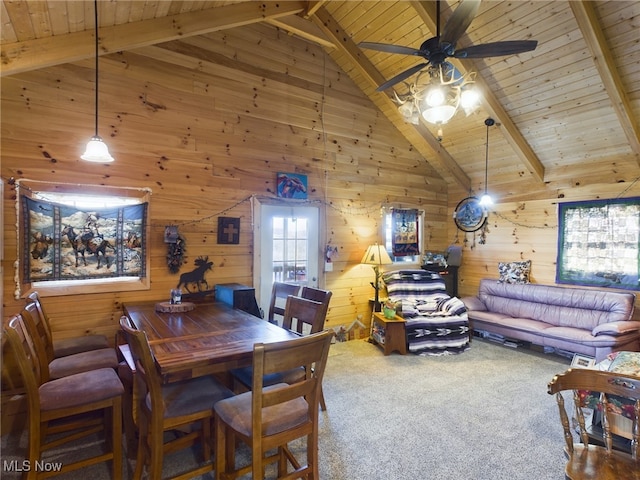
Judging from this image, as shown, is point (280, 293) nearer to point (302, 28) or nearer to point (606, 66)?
point (302, 28)

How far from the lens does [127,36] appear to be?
304 centimetres

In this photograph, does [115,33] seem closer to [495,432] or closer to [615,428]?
[495,432]

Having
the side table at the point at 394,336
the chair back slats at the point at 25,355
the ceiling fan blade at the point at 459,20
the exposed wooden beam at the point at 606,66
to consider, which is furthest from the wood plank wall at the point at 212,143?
the exposed wooden beam at the point at 606,66

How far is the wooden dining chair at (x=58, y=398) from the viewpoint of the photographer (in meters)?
1.90

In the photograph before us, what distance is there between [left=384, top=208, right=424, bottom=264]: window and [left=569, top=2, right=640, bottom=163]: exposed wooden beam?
280cm

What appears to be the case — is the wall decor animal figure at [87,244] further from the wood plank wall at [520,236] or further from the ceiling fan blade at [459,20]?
the wood plank wall at [520,236]

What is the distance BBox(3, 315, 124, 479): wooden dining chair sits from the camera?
1903mm

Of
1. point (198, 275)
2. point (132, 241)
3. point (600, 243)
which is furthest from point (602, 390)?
point (600, 243)

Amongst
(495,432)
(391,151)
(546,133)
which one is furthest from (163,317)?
(546,133)

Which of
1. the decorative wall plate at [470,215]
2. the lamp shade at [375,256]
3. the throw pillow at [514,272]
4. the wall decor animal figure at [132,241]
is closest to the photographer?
the wall decor animal figure at [132,241]

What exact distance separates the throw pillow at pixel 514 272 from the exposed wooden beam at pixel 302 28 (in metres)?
4.11

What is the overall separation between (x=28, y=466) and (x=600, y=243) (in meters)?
6.03

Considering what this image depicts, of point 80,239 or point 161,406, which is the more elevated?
point 80,239

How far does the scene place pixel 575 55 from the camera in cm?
362
